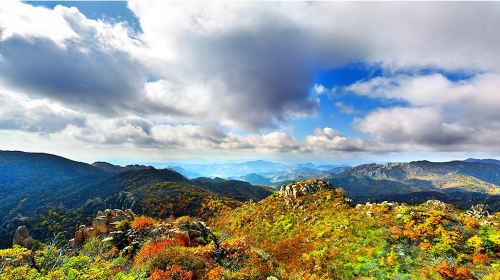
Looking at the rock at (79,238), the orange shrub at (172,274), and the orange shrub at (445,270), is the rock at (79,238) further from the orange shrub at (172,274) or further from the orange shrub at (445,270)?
the orange shrub at (445,270)

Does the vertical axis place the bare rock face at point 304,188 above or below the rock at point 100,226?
above

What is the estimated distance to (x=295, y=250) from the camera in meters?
36.1

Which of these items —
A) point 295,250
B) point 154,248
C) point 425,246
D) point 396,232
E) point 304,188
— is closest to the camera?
point 154,248

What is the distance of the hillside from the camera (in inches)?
722

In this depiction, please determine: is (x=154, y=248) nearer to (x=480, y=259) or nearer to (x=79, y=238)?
(x=79, y=238)

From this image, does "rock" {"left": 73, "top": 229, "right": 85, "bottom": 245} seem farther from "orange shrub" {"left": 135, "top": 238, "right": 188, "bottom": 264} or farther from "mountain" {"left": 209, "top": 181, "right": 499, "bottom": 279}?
"mountain" {"left": 209, "top": 181, "right": 499, "bottom": 279}

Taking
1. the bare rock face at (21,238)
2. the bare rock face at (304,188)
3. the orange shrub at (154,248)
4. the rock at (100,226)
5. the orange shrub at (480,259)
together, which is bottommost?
the bare rock face at (21,238)

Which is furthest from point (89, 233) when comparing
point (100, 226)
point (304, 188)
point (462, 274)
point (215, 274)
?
point (462, 274)

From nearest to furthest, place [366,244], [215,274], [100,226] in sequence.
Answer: [215,274]
[366,244]
[100,226]

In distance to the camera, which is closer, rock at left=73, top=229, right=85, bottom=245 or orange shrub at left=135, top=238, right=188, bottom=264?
orange shrub at left=135, top=238, right=188, bottom=264

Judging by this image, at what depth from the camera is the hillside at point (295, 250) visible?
18.3 metres

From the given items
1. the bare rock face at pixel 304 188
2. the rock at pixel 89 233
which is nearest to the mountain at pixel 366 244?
the bare rock face at pixel 304 188

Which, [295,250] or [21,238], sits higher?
[295,250]

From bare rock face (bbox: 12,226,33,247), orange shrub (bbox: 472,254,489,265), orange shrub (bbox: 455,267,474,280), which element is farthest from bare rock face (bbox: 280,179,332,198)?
bare rock face (bbox: 12,226,33,247)
